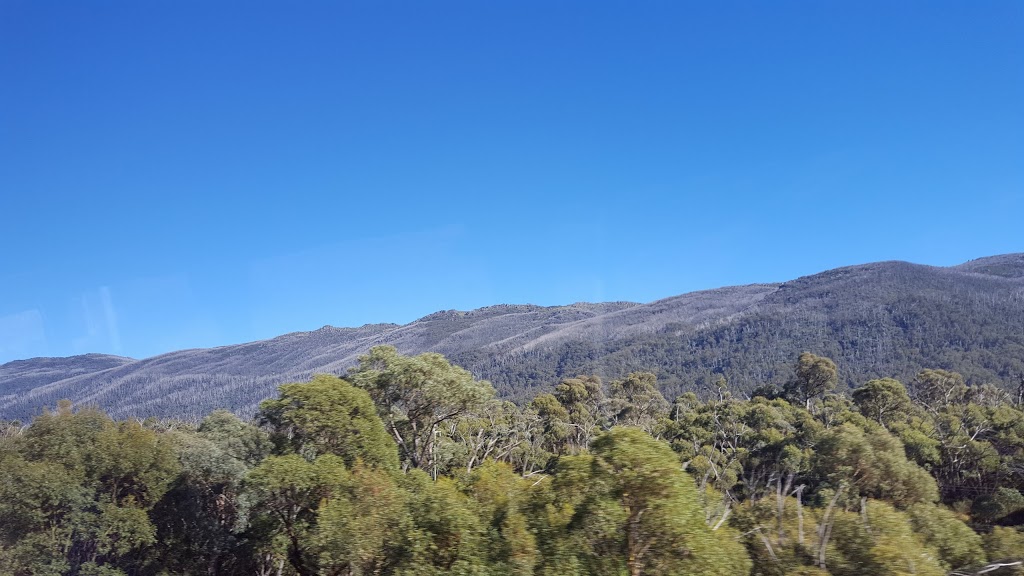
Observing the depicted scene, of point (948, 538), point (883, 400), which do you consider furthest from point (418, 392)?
point (883, 400)

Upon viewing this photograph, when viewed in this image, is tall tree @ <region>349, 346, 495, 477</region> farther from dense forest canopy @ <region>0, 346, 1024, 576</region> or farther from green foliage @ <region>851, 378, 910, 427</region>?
green foliage @ <region>851, 378, 910, 427</region>

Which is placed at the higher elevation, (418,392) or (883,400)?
(418,392)

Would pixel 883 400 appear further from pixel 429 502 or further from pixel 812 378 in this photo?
pixel 429 502

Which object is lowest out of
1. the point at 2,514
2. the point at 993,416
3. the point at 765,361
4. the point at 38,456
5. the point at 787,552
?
the point at 765,361

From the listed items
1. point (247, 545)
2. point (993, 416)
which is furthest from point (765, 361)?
point (247, 545)

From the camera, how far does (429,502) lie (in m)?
12.4

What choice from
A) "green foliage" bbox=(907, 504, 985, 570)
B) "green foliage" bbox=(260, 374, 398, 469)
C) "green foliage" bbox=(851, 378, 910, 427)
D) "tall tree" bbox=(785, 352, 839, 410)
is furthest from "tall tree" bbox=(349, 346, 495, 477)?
"tall tree" bbox=(785, 352, 839, 410)

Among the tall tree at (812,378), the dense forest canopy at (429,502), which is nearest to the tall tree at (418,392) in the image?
the dense forest canopy at (429,502)

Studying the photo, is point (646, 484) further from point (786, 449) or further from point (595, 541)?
point (786, 449)

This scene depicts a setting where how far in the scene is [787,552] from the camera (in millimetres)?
11359

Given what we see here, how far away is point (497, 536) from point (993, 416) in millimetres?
46255

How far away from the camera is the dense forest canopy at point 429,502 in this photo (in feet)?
32.7

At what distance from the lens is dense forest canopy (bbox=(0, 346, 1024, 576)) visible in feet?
32.7

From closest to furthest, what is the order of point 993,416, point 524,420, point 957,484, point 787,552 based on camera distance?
point 787,552
point 957,484
point 993,416
point 524,420
